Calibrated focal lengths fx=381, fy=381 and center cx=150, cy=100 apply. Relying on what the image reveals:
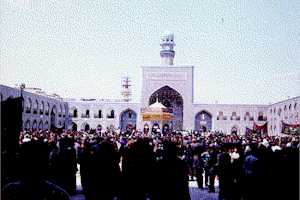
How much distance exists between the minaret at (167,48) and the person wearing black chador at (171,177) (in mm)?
40623

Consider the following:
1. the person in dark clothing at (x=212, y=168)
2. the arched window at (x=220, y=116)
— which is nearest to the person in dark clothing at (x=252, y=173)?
the person in dark clothing at (x=212, y=168)

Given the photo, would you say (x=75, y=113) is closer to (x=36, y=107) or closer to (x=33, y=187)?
(x=36, y=107)

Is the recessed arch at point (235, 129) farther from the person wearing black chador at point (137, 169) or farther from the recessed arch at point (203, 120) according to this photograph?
the person wearing black chador at point (137, 169)

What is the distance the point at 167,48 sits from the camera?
151ft

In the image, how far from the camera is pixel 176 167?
18.0 feet

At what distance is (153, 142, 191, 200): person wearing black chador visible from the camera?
5.48 metres

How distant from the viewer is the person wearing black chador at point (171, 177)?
5477 millimetres

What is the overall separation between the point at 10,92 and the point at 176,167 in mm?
25530

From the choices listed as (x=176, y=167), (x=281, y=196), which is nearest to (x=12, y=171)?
(x=176, y=167)

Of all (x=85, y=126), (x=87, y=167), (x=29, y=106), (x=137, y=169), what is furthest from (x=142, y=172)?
(x=85, y=126)

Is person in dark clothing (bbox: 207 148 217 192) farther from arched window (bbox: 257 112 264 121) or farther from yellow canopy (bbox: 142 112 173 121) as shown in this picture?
arched window (bbox: 257 112 264 121)

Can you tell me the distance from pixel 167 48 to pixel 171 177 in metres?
41.4

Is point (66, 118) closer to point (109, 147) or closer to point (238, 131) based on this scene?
point (238, 131)

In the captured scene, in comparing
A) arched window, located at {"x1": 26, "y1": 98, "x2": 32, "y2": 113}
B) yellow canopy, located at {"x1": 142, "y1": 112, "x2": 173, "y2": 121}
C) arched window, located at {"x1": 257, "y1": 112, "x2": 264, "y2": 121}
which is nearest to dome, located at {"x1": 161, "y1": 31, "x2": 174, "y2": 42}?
arched window, located at {"x1": 257, "y1": 112, "x2": 264, "y2": 121}
